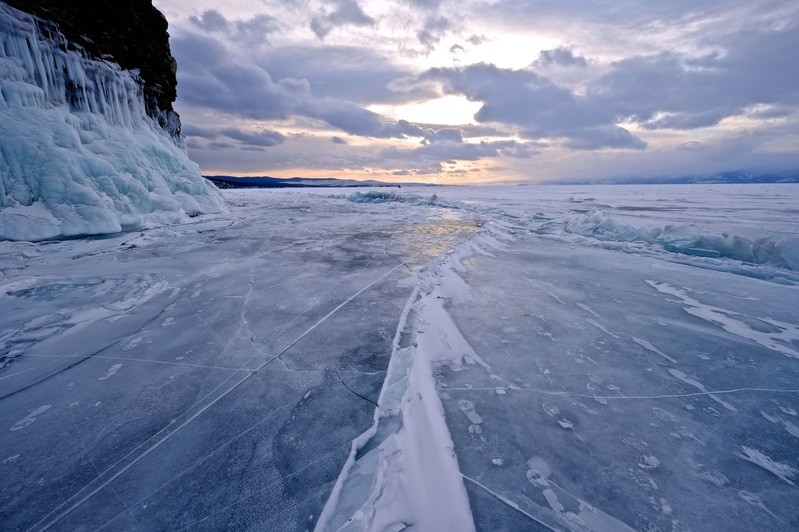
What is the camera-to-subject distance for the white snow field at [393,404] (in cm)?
150

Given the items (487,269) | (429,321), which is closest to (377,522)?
(429,321)

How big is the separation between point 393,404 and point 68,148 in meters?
12.5

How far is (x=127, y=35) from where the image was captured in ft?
47.3

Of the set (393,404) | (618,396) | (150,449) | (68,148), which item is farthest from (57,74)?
(618,396)

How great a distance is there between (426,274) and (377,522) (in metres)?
3.82

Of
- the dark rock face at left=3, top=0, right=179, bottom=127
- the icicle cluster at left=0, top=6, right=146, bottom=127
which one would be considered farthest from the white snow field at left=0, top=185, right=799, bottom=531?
the dark rock face at left=3, top=0, right=179, bottom=127

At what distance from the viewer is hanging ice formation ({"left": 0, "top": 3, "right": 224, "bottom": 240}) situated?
788 cm

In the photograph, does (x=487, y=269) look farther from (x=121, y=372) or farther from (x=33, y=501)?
(x=33, y=501)

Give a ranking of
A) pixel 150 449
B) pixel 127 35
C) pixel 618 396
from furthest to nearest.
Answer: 1. pixel 127 35
2. pixel 618 396
3. pixel 150 449

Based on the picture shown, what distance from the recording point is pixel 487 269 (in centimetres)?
575

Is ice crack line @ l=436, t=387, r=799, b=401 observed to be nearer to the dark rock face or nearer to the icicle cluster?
the icicle cluster

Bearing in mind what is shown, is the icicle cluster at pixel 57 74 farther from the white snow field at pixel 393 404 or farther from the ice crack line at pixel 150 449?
the ice crack line at pixel 150 449

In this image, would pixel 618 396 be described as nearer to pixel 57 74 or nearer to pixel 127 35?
pixel 57 74

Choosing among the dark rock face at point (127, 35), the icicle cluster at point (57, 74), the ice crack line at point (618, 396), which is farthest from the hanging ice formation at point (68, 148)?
the ice crack line at point (618, 396)
